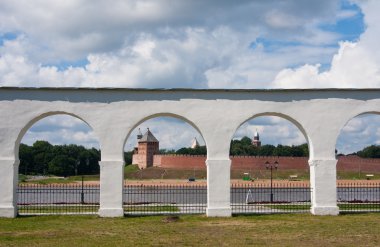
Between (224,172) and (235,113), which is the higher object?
(235,113)

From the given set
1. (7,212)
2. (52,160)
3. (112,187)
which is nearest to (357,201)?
(112,187)

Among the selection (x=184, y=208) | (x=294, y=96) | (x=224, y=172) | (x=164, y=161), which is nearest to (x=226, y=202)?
(x=224, y=172)

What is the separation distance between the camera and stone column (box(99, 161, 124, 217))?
46.9 feet

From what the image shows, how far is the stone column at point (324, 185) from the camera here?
14676 mm

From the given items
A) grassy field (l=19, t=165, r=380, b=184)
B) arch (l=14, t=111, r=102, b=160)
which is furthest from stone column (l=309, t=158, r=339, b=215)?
grassy field (l=19, t=165, r=380, b=184)

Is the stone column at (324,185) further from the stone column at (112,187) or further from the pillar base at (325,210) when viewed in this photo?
the stone column at (112,187)

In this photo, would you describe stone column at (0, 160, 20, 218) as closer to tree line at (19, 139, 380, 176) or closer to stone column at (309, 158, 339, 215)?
stone column at (309, 158, 339, 215)

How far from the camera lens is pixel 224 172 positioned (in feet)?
47.4

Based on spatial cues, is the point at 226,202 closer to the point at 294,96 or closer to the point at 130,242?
the point at 294,96

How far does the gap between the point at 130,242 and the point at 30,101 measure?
6.16 m

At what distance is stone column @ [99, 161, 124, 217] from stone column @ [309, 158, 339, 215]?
5.56m

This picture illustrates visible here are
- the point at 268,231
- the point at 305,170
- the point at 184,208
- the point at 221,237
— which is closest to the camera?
the point at 221,237

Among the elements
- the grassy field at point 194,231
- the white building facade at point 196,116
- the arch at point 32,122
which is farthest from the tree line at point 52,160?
the grassy field at point 194,231

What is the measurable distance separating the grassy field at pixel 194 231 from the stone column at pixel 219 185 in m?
0.53
